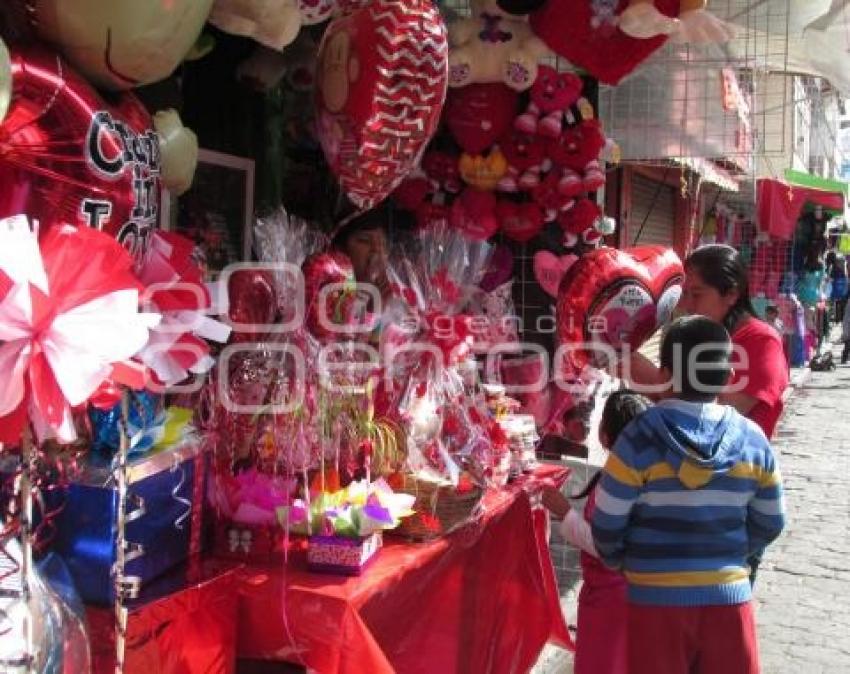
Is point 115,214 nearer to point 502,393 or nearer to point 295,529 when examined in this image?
point 295,529

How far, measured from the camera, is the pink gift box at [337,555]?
7.44 ft

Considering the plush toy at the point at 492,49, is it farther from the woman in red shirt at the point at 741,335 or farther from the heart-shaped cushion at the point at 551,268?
the woman in red shirt at the point at 741,335

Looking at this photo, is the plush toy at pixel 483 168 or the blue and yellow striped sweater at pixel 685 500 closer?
the blue and yellow striped sweater at pixel 685 500

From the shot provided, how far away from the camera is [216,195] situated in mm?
3283

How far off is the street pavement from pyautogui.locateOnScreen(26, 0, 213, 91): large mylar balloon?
3.07m

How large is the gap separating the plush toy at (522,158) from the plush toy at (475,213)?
0.34ft

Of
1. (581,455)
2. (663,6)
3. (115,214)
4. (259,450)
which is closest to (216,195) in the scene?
(259,450)

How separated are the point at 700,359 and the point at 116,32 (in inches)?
63.4

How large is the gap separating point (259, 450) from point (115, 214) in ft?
2.87

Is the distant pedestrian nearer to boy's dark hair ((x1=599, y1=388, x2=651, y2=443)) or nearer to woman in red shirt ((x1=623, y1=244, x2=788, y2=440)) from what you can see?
woman in red shirt ((x1=623, y1=244, x2=788, y2=440))

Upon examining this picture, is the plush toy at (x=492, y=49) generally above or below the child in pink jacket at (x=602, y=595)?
above

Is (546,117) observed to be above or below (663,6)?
below

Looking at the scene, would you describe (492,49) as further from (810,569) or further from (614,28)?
(810,569)

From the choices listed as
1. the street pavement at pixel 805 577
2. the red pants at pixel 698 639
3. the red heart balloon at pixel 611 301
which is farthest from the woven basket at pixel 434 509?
the street pavement at pixel 805 577
